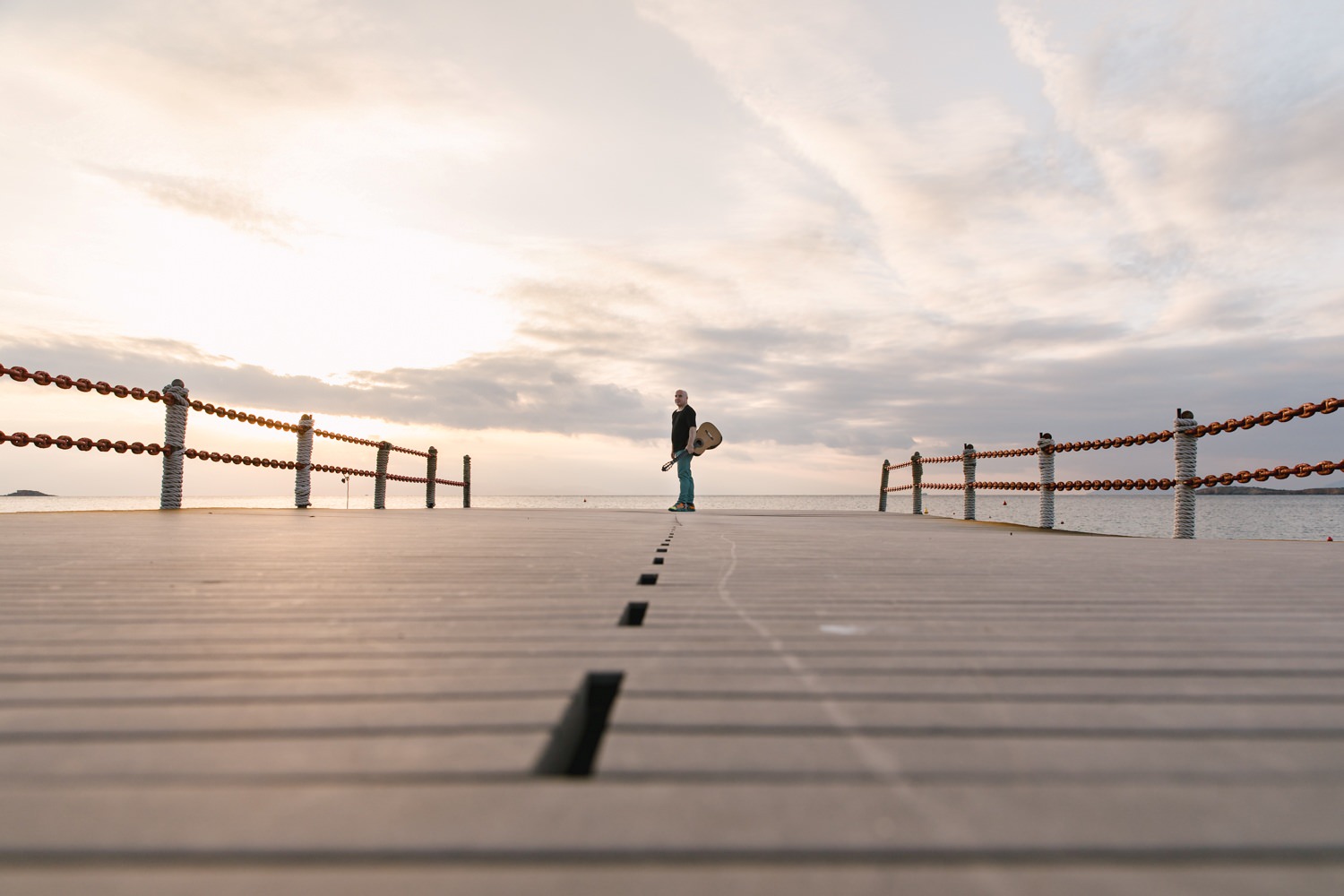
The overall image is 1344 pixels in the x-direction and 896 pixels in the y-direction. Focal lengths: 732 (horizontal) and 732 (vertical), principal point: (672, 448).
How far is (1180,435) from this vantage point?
666 cm

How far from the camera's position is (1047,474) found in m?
8.34

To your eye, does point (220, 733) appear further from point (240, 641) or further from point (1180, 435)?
point (1180, 435)

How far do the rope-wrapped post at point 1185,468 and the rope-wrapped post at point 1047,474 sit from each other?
157cm

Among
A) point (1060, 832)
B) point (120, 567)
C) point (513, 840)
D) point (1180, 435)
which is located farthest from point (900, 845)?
point (1180, 435)

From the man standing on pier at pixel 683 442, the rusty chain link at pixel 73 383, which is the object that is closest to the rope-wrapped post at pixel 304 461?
the rusty chain link at pixel 73 383

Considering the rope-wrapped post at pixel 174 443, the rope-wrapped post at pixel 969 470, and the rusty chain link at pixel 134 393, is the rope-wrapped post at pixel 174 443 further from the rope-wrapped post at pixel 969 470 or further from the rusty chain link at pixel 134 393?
the rope-wrapped post at pixel 969 470

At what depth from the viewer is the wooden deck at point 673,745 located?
693 mm

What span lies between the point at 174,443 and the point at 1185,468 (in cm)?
1006

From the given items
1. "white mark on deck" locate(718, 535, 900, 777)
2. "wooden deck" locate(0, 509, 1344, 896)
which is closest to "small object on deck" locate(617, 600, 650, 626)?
"wooden deck" locate(0, 509, 1344, 896)

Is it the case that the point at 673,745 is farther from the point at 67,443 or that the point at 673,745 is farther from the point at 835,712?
the point at 67,443

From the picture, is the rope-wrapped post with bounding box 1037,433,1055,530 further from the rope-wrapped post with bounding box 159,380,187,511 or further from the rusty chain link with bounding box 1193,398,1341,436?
the rope-wrapped post with bounding box 159,380,187,511

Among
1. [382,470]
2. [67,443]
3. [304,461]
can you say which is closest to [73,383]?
[67,443]

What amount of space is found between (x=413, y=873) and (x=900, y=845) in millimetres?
466

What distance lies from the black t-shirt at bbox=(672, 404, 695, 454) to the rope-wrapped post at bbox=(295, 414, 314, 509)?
5.33m
